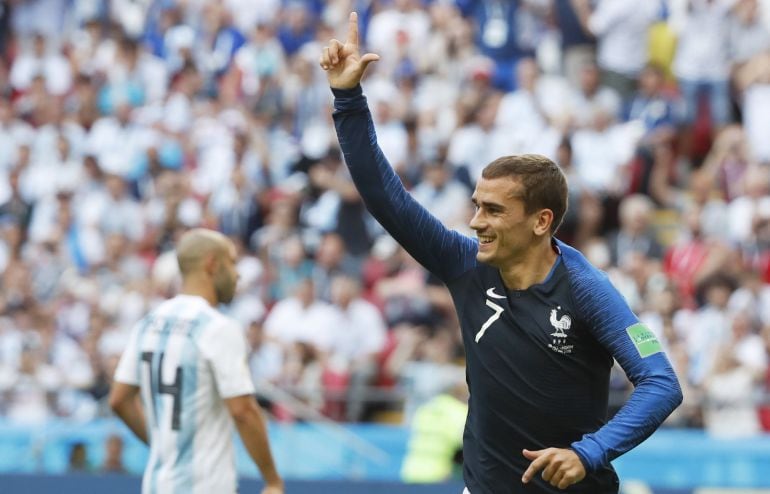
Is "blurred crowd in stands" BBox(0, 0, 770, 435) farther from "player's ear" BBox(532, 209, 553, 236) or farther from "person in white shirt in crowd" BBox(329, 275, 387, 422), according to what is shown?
"player's ear" BBox(532, 209, 553, 236)

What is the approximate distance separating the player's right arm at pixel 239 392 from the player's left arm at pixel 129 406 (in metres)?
0.60

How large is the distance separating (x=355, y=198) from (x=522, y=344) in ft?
30.7

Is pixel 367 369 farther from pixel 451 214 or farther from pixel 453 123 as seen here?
pixel 453 123

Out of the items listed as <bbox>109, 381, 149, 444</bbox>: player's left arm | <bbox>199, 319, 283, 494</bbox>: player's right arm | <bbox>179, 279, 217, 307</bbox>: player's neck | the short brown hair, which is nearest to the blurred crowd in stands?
<bbox>109, 381, 149, 444</bbox>: player's left arm

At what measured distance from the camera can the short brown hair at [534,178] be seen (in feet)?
17.0

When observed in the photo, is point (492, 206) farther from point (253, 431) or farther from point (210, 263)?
point (210, 263)

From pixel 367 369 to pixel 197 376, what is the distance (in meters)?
5.79

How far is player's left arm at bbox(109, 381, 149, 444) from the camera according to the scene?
6988mm

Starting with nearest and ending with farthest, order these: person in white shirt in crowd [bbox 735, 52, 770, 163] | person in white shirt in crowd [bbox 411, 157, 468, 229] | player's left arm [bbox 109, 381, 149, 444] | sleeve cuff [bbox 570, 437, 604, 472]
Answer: sleeve cuff [bbox 570, 437, 604, 472], player's left arm [bbox 109, 381, 149, 444], person in white shirt in crowd [bbox 411, 157, 468, 229], person in white shirt in crowd [bbox 735, 52, 770, 163]

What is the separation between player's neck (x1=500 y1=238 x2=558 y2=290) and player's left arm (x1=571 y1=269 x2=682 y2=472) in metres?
0.15

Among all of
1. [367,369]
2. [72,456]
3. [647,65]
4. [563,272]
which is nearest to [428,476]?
[367,369]

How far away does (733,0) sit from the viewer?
50.3ft

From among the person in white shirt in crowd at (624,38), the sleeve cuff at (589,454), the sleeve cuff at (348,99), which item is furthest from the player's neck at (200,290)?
the person in white shirt in crowd at (624,38)

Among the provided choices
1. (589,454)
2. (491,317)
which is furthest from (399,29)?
(589,454)
